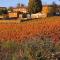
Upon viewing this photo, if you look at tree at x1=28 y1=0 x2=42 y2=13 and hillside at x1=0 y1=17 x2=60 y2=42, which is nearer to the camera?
hillside at x1=0 y1=17 x2=60 y2=42

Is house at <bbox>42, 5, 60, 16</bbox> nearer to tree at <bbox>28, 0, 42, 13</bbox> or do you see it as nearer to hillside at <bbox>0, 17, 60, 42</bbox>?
tree at <bbox>28, 0, 42, 13</bbox>

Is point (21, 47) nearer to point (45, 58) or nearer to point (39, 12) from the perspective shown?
point (45, 58)

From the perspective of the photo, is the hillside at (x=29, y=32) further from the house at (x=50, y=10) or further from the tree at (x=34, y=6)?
the house at (x=50, y=10)

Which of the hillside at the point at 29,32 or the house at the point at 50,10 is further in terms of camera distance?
the house at the point at 50,10

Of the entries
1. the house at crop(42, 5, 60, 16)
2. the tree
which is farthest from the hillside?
the house at crop(42, 5, 60, 16)

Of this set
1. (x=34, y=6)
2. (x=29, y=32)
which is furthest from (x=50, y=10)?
(x=29, y=32)

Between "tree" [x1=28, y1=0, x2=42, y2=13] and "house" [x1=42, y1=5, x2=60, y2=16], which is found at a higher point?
"tree" [x1=28, y1=0, x2=42, y2=13]

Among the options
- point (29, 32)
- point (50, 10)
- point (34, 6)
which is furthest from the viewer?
point (50, 10)

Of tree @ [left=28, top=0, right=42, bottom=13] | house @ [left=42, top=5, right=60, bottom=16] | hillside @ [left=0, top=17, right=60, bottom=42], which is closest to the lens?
hillside @ [left=0, top=17, right=60, bottom=42]

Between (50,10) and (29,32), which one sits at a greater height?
(29,32)

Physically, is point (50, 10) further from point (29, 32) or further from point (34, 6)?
point (29, 32)

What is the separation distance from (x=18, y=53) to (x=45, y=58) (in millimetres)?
839

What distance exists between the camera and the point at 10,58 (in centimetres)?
1038

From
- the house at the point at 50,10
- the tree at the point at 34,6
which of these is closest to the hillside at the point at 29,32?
the tree at the point at 34,6
